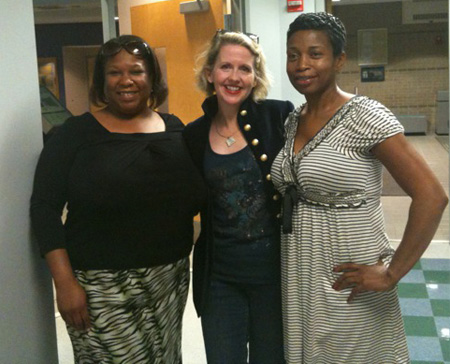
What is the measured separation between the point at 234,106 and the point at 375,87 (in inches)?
508

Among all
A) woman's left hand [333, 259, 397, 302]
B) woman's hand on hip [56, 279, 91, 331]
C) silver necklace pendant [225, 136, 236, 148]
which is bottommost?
woman's hand on hip [56, 279, 91, 331]

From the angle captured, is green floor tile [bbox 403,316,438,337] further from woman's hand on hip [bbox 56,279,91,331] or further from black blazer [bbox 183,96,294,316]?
woman's hand on hip [bbox 56,279,91,331]

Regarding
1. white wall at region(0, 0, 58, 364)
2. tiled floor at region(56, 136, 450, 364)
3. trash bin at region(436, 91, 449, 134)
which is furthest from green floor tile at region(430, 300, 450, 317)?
trash bin at region(436, 91, 449, 134)

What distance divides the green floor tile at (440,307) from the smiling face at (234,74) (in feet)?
7.16

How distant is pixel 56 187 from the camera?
167cm

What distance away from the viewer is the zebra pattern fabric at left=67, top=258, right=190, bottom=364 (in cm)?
173

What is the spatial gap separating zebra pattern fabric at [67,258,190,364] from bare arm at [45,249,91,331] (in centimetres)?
4

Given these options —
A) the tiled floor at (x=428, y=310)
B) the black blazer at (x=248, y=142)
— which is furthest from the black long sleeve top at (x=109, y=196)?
the tiled floor at (x=428, y=310)

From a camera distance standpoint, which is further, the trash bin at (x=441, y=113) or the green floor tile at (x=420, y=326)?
the trash bin at (x=441, y=113)

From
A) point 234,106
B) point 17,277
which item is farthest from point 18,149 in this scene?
point 234,106

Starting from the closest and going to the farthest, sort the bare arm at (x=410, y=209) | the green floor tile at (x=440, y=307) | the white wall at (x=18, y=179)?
the bare arm at (x=410, y=209) → the white wall at (x=18, y=179) → the green floor tile at (x=440, y=307)

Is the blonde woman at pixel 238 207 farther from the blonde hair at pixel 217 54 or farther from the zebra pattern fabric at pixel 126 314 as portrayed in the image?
the zebra pattern fabric at pixel 126 314

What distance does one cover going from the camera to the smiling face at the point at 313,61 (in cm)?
163

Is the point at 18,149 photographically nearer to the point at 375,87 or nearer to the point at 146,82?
the point at 146,82
